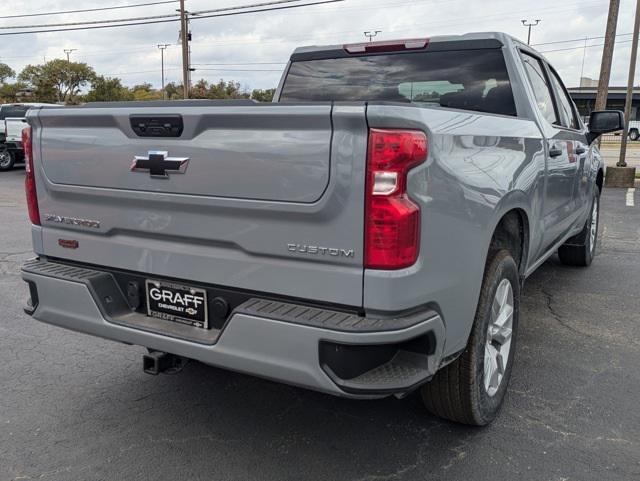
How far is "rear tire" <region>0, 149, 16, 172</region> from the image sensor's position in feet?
61.4

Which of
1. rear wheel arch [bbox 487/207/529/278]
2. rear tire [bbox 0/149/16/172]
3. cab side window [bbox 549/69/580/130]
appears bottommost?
rear tire [bbox 0/149/16/172]

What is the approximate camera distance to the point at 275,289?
2.37 metres

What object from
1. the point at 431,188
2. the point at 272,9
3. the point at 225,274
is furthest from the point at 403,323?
the point at 272,9

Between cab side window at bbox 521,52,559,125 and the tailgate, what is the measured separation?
7.68ft

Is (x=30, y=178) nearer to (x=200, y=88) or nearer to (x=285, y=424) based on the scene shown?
(x=285, y=424)

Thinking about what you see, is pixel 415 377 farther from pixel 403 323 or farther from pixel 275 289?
pixel 275 289

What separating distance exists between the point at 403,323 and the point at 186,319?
1.00 meters

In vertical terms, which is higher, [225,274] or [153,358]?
[225,274]

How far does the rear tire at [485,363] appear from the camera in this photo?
2727mm

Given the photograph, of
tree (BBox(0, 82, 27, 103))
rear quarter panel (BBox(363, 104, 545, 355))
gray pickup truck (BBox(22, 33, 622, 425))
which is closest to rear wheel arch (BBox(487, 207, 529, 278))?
gray pickup truck (BBox(22, 33, 622, 425))

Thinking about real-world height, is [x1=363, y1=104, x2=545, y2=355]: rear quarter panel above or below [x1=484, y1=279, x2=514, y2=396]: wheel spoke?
above

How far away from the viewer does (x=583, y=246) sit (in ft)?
19.7

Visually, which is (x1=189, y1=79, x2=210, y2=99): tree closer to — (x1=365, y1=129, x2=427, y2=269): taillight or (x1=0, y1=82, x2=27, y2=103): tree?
(x1=0, y1=82, x2=27, y2=103): tree

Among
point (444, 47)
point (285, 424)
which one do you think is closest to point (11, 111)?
point (444, 47)
